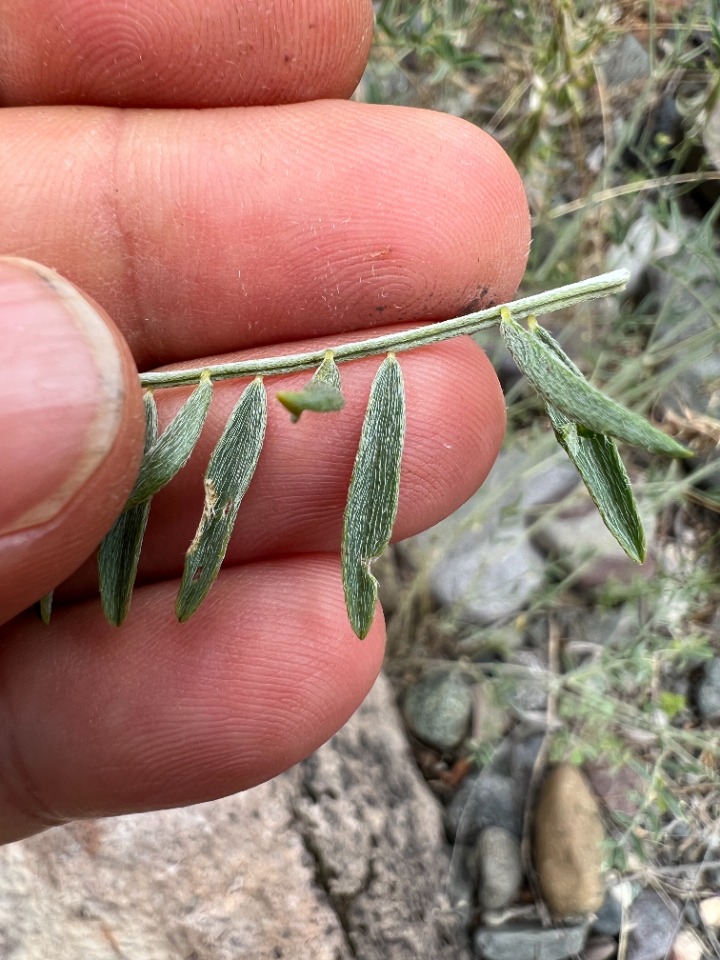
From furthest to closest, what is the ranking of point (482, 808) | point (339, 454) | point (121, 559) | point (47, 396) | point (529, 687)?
1. point (529, 687)
2. point (482, 808)
3. point (339, 454)
4. point (121, 559)
5. point (47, 396)

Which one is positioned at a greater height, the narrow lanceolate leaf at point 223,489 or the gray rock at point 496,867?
the narrow lanceolate leaf at point 223,489

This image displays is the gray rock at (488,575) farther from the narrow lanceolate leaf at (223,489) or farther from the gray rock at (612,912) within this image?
the narrow lanceolate leaf at (223,489)

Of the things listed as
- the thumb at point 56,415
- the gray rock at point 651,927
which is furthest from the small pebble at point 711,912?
the thumb at point 56,415

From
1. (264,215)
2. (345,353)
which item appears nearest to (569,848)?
(345,353)

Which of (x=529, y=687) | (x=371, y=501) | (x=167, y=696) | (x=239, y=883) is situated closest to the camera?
(x=371, y=501)

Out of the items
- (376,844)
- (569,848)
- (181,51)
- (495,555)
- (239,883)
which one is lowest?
(569,848)

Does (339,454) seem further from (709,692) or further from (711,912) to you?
(711,912)
